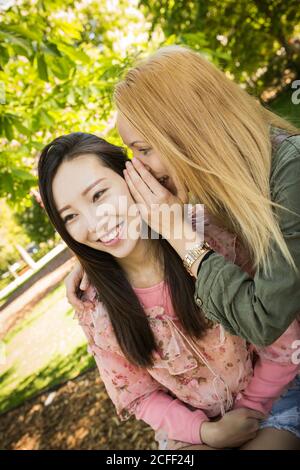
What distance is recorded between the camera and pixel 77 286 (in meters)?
2.09

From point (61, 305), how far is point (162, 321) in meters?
7.94

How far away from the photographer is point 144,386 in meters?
2.10

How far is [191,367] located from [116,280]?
54cm

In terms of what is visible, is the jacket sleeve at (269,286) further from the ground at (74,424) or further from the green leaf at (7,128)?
the ground at (74,424)

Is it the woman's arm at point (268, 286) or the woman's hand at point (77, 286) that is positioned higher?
the woman's hand at point (77, 286)

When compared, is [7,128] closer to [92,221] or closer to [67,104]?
[67,104]

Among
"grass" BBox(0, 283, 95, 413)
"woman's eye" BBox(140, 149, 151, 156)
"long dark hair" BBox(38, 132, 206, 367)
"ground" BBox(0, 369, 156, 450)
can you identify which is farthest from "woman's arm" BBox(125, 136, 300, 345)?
"grass" BBox(0, 283, 95, 413)

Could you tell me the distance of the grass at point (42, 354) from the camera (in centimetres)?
608

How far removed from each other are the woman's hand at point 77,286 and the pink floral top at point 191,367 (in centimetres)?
4

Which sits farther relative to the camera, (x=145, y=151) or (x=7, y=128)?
(x=7, y=128)

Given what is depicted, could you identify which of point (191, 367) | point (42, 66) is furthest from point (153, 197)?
point (42, 66)

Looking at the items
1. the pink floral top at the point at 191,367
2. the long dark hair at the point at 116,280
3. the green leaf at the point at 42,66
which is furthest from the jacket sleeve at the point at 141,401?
the green leaf at the point at 42,66

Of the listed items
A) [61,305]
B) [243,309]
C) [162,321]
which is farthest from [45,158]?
[61,305]
